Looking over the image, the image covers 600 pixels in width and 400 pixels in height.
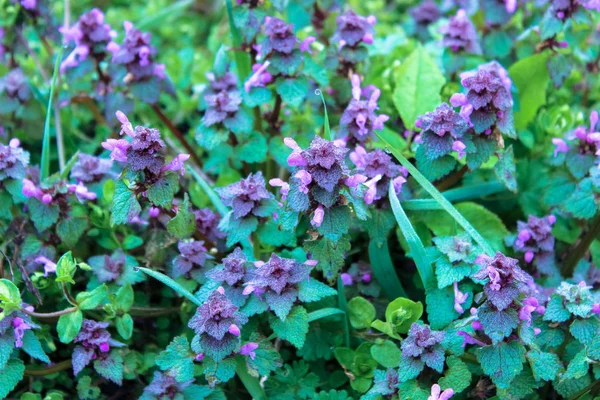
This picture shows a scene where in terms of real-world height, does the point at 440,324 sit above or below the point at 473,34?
below

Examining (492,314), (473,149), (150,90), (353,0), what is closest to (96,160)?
(150,90)

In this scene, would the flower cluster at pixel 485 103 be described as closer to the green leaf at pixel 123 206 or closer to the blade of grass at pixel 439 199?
the blade of grass at pixel 439 199

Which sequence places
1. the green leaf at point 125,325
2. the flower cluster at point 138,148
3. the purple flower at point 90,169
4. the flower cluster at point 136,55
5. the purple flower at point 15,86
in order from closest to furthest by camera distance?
the flower cluster at point 138,148, the green leaf at point 125,325, the purple flower at point 90,169, the flower cluster at point 136,55, the purple flower at point 15,86

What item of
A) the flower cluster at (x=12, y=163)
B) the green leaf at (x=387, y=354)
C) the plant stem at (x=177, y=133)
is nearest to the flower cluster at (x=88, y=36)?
the plant stem at (x=177, y=133)

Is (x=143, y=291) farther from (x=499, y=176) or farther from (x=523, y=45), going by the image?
(x=523, y=45)

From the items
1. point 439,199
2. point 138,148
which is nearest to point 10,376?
point 138,148

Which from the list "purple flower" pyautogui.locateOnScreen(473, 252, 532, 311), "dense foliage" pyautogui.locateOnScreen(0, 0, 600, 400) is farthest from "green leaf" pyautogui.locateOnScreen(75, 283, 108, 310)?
"purple flower" pyautogui.locateOnScreen(473, 252, 532, 311)

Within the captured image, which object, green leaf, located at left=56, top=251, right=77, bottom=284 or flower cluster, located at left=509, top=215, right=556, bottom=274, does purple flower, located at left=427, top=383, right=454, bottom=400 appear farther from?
green leaf, located at left=56, top=251, right=77, bottom=284

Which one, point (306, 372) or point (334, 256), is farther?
point (306, 372)
